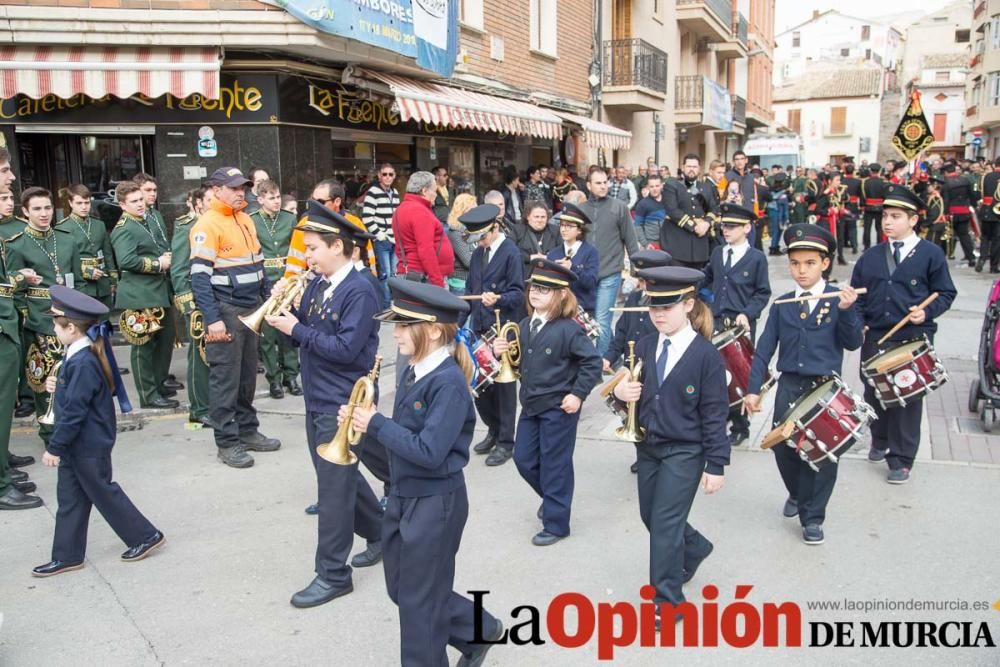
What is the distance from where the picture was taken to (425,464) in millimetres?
3439

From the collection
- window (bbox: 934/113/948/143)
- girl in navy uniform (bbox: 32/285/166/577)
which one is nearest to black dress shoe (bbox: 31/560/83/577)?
girl in navy uniform (bbox: 32/285/166/577)

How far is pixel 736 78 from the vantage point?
128ft

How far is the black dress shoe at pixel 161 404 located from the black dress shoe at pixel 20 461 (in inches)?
60.5

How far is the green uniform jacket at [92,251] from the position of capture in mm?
7941

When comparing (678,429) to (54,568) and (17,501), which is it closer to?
(54,568)

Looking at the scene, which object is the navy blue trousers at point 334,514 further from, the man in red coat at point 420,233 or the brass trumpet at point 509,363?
the man in red coat at point 420,233

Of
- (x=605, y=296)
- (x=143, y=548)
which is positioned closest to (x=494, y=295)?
(x=605, y=296)

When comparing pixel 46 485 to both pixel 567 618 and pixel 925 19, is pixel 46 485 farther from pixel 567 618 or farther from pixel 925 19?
pixel 925 19

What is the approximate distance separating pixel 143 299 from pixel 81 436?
356cm

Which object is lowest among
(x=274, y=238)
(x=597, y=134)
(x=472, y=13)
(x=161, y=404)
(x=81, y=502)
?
(x=161, y=404)

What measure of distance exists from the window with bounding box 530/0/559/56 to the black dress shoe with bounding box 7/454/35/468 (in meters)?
13.9

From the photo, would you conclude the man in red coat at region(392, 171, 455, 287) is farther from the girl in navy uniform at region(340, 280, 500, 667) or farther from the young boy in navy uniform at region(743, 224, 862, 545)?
the girl in navy uniform at region(340, 280, 500, 667)

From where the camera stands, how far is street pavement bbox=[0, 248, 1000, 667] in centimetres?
416

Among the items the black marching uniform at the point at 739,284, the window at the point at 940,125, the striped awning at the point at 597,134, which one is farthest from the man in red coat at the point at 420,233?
the window at the point at 940,125
